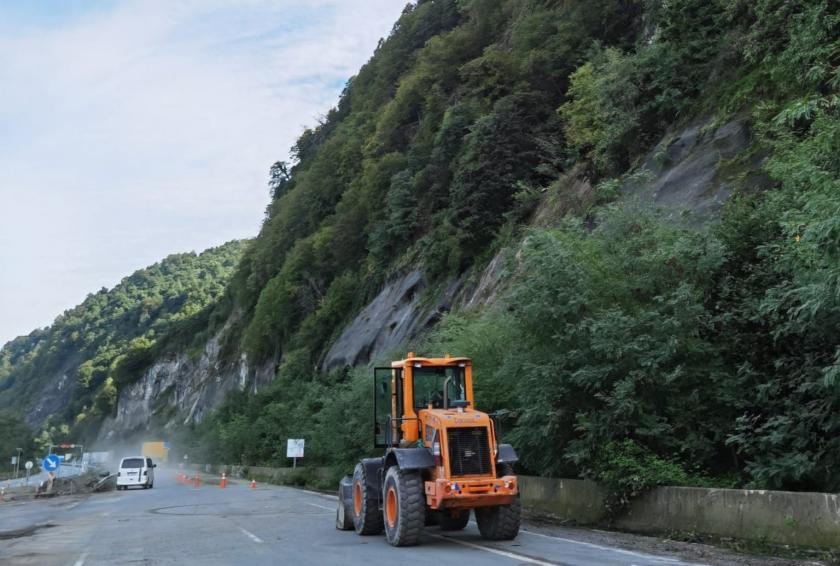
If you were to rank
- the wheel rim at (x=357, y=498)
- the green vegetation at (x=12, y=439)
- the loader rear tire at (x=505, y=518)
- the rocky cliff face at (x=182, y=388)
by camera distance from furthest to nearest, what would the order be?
the green vegetation at (x=12, y=439) < the rocky cliff face at (x=182, y=388) < the wheel rim at (x=357, y=498) < the loader rear tire at (x=505, y=518)

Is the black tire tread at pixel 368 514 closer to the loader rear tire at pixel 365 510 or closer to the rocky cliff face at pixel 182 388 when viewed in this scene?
the loader rear tire at pixel 365 510

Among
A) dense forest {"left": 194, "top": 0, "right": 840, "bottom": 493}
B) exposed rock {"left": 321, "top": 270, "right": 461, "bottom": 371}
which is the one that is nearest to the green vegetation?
dense forest {"left": 194, "top": 0, "right": 840, "bottom": 493}

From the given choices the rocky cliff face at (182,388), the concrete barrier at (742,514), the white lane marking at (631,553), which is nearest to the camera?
the white lane marking at (631,553)

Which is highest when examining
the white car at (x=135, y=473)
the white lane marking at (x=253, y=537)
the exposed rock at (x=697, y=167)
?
the exposed rock at (x=697, y=167)

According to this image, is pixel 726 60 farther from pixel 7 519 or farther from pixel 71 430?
pixel 71 430

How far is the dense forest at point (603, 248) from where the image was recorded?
1284cm

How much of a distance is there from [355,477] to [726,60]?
20259 mm

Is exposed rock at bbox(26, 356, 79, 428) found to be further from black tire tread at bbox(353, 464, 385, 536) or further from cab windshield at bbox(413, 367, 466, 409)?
cab windshield at bbox(413, 367, 466, 409)

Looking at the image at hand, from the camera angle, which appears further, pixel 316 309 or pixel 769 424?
pixel 316 309

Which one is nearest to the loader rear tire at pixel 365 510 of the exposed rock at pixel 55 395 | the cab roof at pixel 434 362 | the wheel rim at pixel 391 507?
the wheel rim at pixel 391 507

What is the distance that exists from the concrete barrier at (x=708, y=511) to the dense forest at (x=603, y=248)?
0.52 m

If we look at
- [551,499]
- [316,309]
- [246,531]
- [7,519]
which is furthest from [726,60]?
[316,309]

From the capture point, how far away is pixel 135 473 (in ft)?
142

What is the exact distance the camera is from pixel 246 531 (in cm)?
1555
